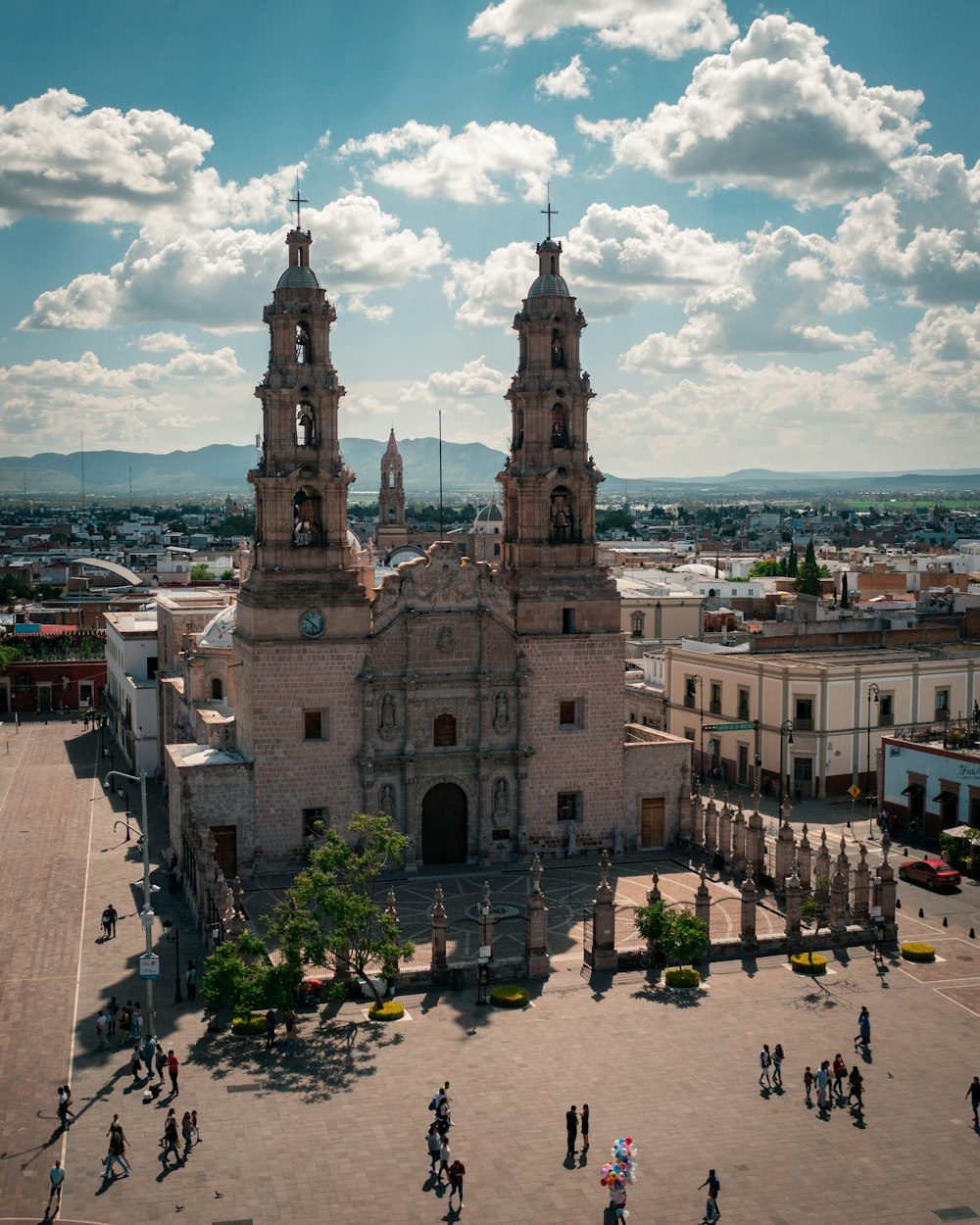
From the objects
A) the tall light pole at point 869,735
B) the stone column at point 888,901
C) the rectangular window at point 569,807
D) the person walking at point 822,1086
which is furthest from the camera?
the tall light pole at point 869,735

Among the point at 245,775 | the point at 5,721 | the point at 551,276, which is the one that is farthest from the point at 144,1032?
the point at 5,721

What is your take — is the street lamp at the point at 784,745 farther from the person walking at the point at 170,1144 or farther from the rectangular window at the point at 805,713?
the person walking at the point at 170,1144

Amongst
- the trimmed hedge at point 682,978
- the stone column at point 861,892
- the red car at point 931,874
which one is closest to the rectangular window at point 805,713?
the red car at point 931,874

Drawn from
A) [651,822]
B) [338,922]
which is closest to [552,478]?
[651,822]

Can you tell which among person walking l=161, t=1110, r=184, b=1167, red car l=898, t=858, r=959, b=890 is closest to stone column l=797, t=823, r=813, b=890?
red car l=898, t=858, r=959, b=890

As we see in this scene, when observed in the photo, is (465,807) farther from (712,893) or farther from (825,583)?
(825,583)

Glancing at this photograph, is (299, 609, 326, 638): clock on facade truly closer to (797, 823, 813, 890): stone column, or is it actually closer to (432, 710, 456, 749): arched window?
(432, 710, 456, 749): arched window
